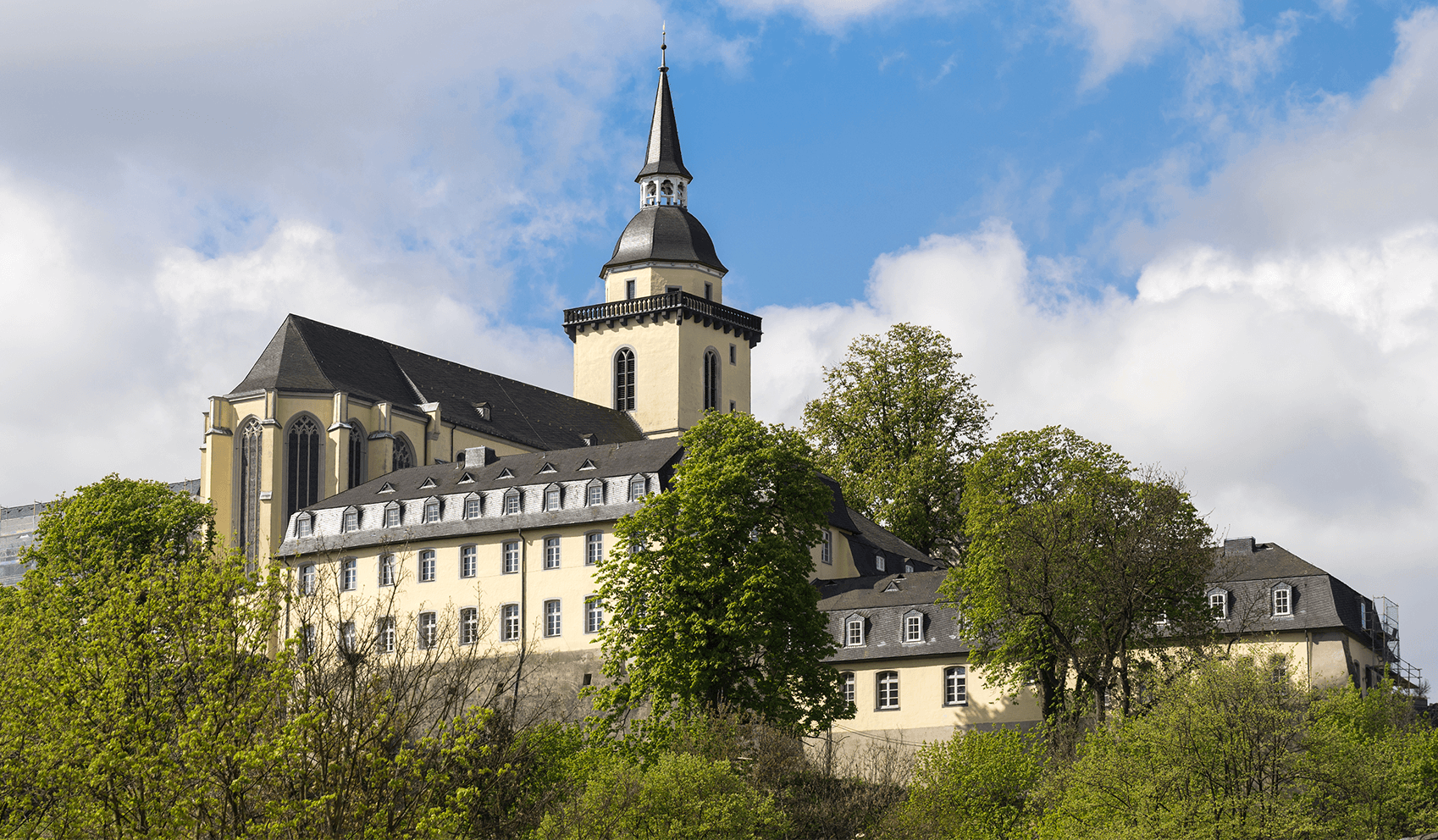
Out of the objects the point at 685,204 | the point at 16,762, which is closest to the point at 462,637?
the point at 16,762

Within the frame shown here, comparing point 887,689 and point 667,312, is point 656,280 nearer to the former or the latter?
point 667,312

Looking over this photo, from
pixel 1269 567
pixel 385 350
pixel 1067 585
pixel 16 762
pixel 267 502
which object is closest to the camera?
pixel 16 762

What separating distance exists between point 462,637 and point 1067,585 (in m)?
21.7

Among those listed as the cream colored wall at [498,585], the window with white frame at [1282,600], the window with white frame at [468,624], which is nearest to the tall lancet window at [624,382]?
the cream colored wall at [498,585]

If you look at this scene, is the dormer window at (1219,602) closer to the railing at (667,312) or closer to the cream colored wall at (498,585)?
the cream colored wall at (498,585)

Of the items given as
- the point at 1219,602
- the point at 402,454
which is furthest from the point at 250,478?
the point at 1219,602

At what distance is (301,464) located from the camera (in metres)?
79.1

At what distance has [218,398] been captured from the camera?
79.6 metres

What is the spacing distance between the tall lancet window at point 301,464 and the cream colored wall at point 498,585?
12.4 metres

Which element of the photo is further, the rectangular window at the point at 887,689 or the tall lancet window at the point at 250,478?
the tall lancet window at the point at 250,478

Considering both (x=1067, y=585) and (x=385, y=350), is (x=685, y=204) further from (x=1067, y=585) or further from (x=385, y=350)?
(x=1067, y=585)

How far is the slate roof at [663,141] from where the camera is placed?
4144 inches

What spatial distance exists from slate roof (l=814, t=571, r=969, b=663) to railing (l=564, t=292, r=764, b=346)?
40.7 m

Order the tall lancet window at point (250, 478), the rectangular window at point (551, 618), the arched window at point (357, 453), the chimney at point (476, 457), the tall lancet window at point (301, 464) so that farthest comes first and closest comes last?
the arched window at point (357, 453) → the tall lancet window at point (301, 464) → the tall lancet window at point (250, 478) → the chimney at point (476, 457) → the rectangular window at point (551, 618)
